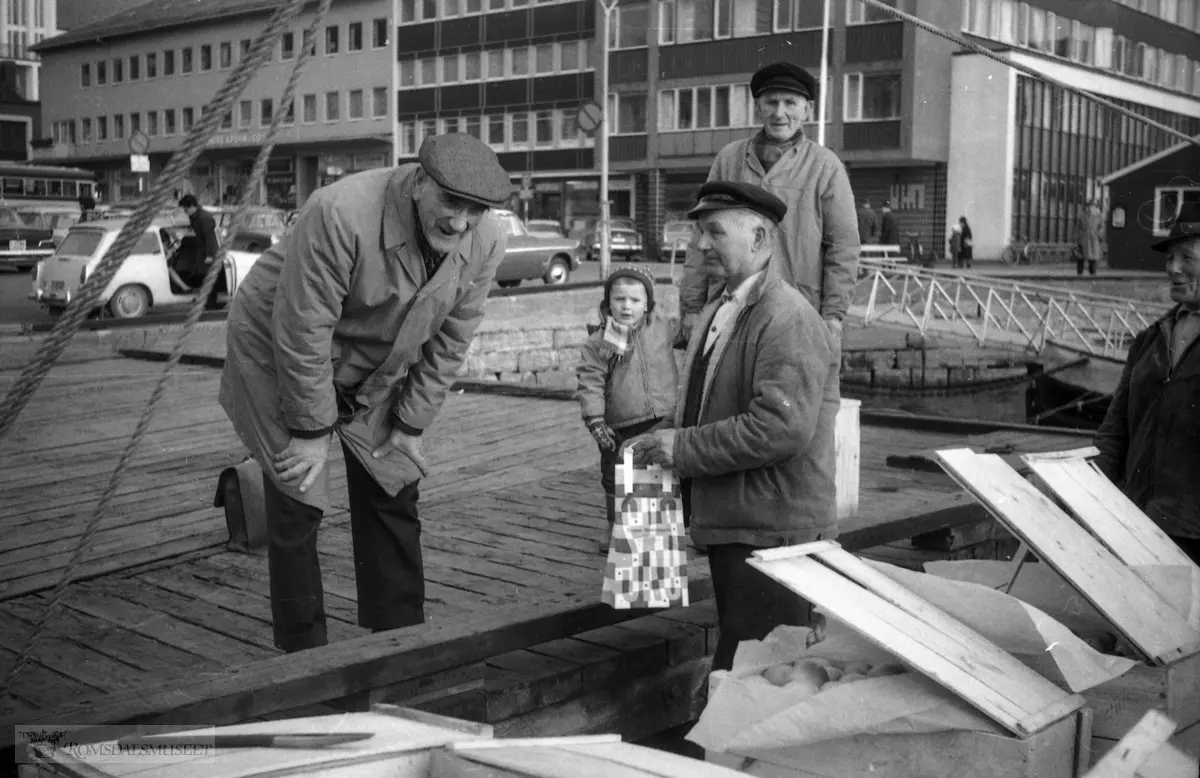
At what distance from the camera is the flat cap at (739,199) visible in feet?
11.7

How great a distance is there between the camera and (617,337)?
226 inches

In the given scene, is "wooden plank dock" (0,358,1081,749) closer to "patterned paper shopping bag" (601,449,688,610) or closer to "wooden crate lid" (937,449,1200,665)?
"patterned paper shopping bag" (601,449,688,610)

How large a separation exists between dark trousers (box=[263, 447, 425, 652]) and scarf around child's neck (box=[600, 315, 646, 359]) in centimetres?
157

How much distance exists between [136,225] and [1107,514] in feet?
8.15

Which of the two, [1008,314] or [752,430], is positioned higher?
[752,430]

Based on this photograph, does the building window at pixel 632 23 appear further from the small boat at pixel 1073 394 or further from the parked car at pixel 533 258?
the small boat at pixel 1073 394

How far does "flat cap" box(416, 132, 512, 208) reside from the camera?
3.54 meters

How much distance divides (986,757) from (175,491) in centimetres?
526

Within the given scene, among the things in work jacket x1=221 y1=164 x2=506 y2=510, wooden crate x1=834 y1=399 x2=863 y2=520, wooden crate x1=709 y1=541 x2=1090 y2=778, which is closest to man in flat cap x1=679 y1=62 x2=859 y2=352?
wooden crate x1=834 y1=399 x2=863 y2=520

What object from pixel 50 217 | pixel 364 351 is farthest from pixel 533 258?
pixel 364 351

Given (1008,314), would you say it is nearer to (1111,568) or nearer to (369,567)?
(369,567)

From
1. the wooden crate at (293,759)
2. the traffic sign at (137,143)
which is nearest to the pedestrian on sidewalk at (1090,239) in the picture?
the traffic sign at (137,143)

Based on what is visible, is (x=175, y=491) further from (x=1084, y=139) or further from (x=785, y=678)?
(x=1084, y=139)

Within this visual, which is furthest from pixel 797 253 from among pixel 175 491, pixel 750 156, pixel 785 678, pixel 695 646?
pixel 175 491
